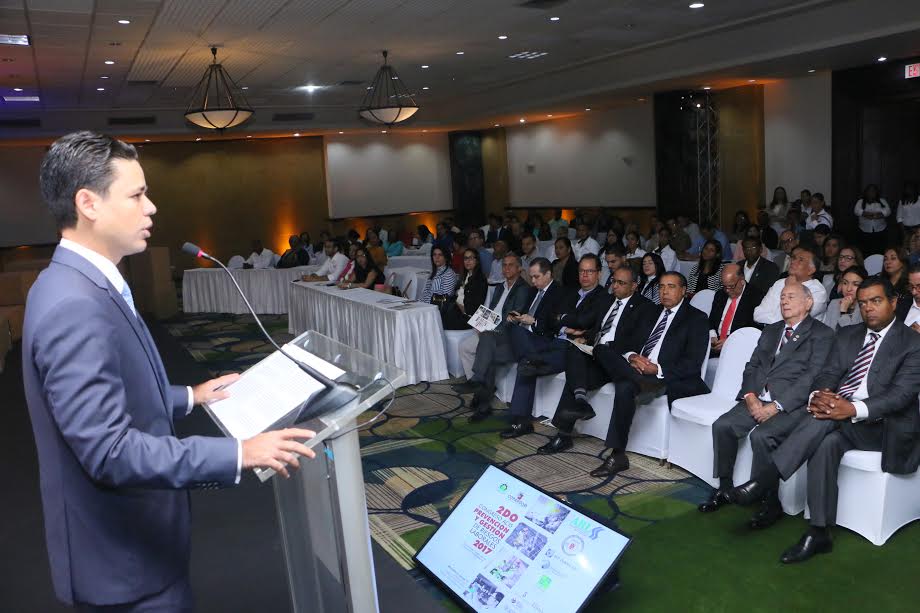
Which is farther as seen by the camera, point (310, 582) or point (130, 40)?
point (130, 40)

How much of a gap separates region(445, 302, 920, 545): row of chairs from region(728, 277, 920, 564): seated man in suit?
0.35 feet

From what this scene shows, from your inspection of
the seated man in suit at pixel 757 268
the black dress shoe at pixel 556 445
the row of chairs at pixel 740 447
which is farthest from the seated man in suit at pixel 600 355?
the seated man in suit at pixel 757 268

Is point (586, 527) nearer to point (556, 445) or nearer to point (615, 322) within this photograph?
point (556, 445)

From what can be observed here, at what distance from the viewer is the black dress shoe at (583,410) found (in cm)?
511

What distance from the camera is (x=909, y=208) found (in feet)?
38.9

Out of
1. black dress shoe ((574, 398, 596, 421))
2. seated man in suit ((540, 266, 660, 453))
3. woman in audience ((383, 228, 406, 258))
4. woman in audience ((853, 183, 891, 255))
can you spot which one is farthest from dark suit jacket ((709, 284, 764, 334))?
woman in audience ((383, 228, 406, 258))

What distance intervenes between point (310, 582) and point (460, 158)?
1938 centimetres

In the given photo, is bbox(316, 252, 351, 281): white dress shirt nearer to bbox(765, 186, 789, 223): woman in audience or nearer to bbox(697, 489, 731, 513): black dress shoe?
bbox(697, 489, 731, 513): black dress shoe

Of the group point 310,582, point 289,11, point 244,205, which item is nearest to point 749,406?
point 310,582

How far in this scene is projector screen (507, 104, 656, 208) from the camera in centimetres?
1670

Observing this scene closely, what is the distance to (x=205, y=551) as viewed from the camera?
4.03 meters

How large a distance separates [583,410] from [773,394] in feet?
4.31

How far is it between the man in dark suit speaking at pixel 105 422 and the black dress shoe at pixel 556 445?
3.69m

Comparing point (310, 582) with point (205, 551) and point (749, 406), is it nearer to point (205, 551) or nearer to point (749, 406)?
point (205, 551)
